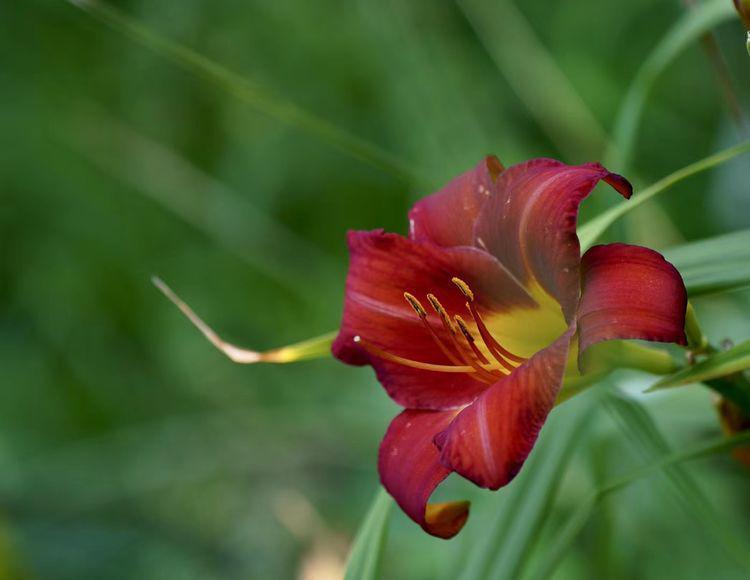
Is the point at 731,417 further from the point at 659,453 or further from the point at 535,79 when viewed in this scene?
the point at 535,79

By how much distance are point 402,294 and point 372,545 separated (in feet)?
0.49

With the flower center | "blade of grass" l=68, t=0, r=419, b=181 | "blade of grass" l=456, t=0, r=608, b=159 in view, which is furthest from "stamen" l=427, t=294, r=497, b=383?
"blade of grass" l=456, t=0, r=608, b=159

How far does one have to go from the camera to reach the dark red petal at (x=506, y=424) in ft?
1.41

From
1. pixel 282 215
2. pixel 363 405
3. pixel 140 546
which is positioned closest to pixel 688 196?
pixel 363 405

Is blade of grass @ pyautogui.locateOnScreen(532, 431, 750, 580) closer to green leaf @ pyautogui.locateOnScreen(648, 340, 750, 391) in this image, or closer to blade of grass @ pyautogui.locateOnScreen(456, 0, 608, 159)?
green leaf @ pyautogui.locateOnScreen(648, 340, 750, 391)

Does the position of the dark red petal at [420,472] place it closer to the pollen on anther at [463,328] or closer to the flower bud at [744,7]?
the pollen on anther at [463,328]

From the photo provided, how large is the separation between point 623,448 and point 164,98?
4.03ft

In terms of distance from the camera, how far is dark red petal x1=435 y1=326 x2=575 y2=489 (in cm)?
43

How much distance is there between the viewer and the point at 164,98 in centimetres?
199

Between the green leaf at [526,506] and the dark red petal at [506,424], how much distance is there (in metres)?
0.13

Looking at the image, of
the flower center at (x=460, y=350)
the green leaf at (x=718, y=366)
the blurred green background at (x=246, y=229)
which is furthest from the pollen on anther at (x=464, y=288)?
the blurred green background at (x=246, y=229)

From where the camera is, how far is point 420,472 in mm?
473

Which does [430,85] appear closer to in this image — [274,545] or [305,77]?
[305,77]

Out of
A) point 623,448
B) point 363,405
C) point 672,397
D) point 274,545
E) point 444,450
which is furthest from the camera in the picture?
point 274,545
